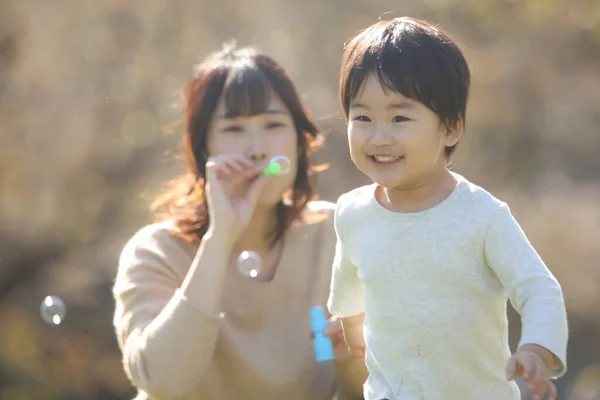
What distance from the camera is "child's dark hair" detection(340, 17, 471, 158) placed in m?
1.83

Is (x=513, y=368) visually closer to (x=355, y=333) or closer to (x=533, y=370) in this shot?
(x=533, y=370)

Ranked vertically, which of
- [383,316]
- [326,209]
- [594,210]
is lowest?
[594,210]

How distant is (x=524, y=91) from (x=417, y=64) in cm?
374

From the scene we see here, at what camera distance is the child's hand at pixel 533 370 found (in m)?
1.60

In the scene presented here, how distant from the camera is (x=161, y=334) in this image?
2535 millimetres

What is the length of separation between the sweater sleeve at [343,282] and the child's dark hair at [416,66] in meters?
0.25

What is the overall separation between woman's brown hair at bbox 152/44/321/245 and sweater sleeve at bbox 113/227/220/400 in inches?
6.5

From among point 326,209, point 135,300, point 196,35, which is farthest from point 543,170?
point 135,300

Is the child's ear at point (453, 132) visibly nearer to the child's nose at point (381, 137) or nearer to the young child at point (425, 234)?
the young child at point (425, 234)

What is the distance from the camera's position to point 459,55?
1.87 meters

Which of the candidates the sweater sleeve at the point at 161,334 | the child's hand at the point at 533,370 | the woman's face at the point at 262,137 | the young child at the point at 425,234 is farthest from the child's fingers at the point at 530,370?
the woman's face at the point at 262,137

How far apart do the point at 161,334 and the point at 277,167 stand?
19.0 inches

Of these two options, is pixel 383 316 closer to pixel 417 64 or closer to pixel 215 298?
pixel 417 64

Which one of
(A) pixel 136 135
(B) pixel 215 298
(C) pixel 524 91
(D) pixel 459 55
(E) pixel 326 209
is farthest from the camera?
(C) pixel 524 91
